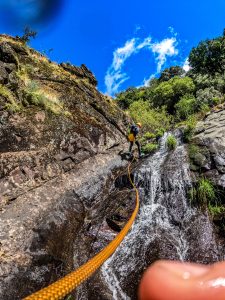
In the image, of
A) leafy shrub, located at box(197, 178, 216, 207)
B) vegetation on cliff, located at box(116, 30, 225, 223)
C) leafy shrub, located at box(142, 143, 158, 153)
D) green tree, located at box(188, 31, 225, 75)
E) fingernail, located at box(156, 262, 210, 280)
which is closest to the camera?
fingernail, located at box(156, 262, 210, 280)

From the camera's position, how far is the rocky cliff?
578cm

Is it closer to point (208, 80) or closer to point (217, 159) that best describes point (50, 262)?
point (217, 159)

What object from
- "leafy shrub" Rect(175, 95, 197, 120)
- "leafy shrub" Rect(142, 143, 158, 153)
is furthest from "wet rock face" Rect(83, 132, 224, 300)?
"leafy shrub" Rect(175, 95, 197, 120)

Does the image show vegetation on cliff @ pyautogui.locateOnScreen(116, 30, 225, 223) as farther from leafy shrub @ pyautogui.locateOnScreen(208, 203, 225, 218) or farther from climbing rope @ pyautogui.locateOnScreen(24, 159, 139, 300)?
climbing rope @ pyautogui.locateOnScreen(24, 159, 139, 300)

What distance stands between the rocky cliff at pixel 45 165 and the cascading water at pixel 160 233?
1.24 metres

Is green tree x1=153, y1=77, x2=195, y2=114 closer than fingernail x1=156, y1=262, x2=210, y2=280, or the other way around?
fingernail x1=156, y1=262, x2=210, y2=280

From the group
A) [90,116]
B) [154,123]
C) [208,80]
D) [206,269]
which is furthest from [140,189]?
[208,80]

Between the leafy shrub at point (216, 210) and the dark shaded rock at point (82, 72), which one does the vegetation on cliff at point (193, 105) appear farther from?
the dark shaded rock at point (82, 72)

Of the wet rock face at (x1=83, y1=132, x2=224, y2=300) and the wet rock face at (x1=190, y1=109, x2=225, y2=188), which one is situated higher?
the wet rock face at (x1=190, y1=109, x2=225, y2=188)

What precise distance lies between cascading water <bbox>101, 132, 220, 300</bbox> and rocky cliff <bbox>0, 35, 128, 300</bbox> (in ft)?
4.06

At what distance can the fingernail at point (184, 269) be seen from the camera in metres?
0.71

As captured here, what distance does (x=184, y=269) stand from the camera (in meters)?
0.74

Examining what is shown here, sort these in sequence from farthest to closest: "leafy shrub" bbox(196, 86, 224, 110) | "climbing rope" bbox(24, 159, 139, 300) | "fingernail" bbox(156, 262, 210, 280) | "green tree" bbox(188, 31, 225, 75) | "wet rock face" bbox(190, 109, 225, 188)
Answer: "green tree" bbox(188, 31, 225, 75) < "leafy shrub" bbox(196, 86, 224, 110) < "wet rock face" bbox(190, 109, 225, 188) < "climbing rope" bbox(24, 159, 139, 300) < "fingernail" bbox(156, 262, 210, 280)

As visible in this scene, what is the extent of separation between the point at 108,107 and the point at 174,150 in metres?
4.85
